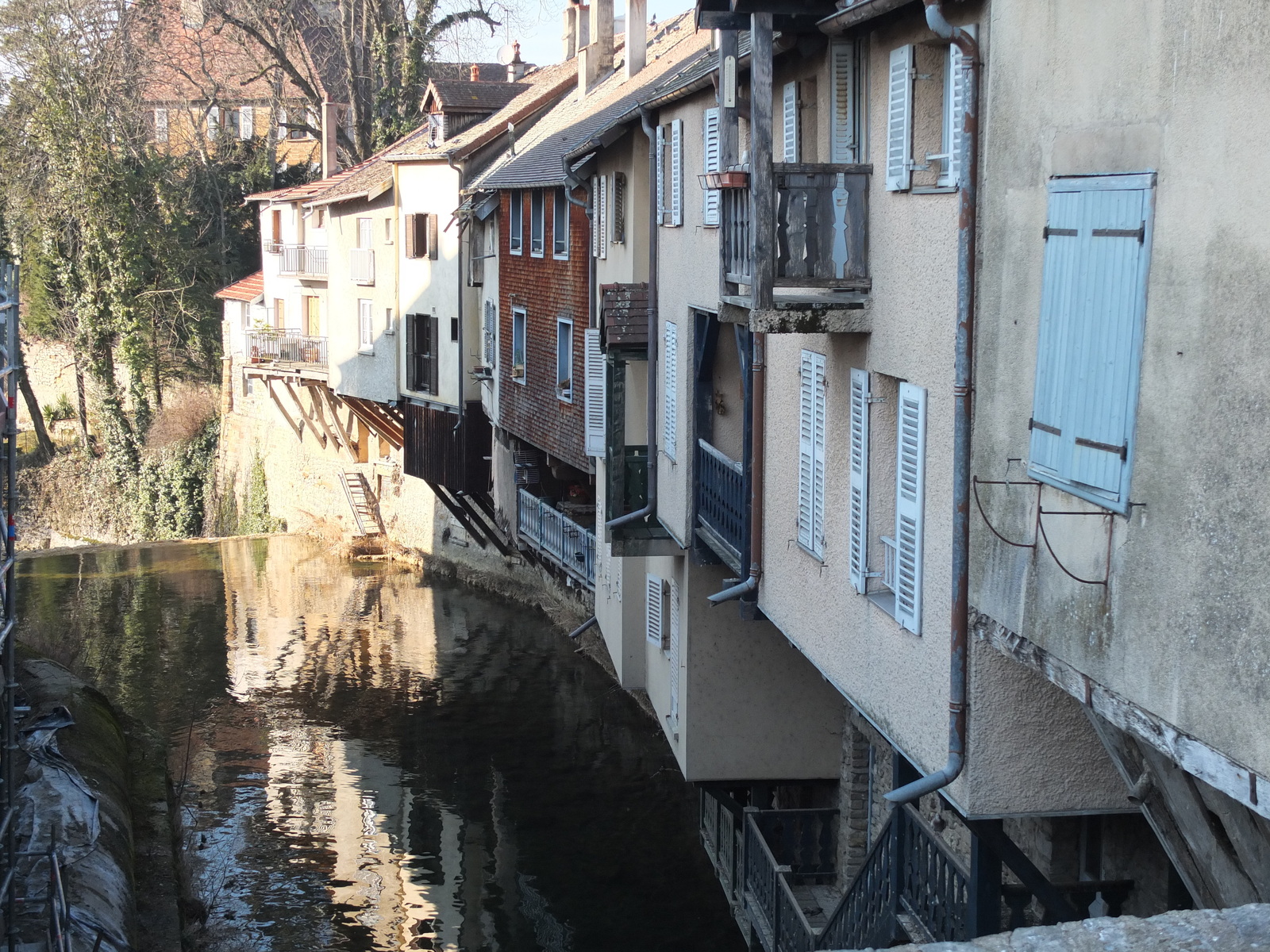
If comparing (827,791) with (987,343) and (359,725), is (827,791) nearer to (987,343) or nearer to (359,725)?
(987,343)

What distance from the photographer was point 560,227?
2319 centimetres

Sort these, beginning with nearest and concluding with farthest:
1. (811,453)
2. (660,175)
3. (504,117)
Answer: (811,453) → (660,175) → (504,117)

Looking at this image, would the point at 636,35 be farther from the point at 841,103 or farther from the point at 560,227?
the point at 841,103

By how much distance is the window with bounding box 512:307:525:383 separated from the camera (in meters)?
25.8

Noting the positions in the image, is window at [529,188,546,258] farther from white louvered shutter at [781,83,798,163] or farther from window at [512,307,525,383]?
white louvered shutter at [781,83,798,163]

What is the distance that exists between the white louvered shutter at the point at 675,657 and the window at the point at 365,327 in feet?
74.5

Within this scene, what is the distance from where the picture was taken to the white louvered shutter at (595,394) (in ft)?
62.8

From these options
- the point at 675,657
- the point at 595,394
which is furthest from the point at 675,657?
the point at 595,394

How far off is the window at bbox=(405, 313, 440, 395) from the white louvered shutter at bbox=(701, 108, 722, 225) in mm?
20412

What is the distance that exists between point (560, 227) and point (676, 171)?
844 cm

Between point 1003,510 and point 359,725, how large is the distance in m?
21.7

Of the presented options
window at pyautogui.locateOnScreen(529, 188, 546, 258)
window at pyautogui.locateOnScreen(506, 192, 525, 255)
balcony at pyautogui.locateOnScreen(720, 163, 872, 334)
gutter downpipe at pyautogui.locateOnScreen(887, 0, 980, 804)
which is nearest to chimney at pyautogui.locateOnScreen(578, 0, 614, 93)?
window at pyautogui.locateOnScreen(506, 192, 525, 255)

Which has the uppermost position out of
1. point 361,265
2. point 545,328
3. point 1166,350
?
point 361,265

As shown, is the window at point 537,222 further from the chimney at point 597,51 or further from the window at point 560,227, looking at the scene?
the chimney at point 597,51
